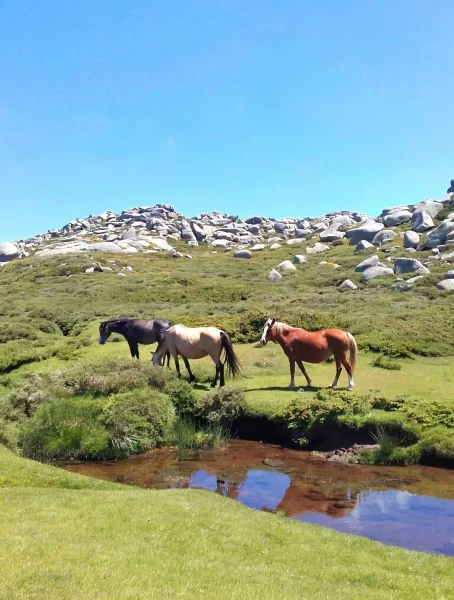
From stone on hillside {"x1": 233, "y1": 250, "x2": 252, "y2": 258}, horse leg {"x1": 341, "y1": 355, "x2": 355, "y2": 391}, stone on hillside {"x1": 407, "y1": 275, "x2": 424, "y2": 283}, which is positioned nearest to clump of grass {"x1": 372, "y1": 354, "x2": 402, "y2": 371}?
horse leg {"x1": 341, "y1": 355, "x2": 355, "y2": 391}

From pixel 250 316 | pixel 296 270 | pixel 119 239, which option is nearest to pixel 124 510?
pixel 250 316

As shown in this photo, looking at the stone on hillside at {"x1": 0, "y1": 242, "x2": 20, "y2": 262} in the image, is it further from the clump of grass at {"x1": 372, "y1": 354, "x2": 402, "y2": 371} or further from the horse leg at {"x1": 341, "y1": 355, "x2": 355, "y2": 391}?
the horse leg at {"x1": 341, "y1": 355, "x2": 355, "y2": 391}

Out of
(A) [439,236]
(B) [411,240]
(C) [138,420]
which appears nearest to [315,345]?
(C) [138,420]

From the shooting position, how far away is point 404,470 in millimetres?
15445

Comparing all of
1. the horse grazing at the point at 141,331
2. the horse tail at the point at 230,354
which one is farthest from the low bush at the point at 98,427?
the horse grazing at the point at 141,331

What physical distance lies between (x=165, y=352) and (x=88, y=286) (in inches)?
1544

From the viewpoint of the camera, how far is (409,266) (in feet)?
188

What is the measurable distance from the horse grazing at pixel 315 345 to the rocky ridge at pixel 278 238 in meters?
26.5

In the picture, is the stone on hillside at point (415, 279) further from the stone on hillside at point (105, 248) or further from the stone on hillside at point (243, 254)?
the stone on hillside at point (105, 248)

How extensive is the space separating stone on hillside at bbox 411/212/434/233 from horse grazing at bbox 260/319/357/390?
74.8 meters

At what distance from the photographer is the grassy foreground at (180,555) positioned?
7.24m

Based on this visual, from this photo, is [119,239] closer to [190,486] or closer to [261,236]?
[261,236]

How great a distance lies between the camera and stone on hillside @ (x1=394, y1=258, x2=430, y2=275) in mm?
55500

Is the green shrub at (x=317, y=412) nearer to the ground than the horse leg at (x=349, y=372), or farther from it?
nearer to the ground
